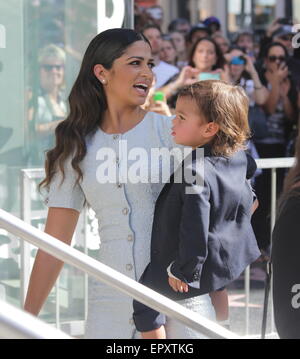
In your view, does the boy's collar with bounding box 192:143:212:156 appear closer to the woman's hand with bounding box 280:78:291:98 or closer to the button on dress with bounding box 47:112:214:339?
the button on dress with bounding box 47:112:214:339

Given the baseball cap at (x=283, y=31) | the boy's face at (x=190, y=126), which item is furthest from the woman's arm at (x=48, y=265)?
the baseball cap at (x=283, y=31)

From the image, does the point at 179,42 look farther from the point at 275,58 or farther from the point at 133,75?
the point at 133,75

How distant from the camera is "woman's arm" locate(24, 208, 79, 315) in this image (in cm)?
331

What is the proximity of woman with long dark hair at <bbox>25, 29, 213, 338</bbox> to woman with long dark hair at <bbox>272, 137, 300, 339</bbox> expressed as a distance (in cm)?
70

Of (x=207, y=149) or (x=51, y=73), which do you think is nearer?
(x=207, y=149)

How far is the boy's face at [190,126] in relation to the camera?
314 cm

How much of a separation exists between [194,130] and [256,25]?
576 inches

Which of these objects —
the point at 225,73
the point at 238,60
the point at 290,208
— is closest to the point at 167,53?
the point at 238,60

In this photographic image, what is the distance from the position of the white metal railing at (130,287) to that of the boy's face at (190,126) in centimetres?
83

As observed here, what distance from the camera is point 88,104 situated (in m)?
3.36

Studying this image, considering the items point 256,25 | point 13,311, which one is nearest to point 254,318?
point 13,311

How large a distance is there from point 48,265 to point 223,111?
0.78 metres

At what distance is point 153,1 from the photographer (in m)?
20.8

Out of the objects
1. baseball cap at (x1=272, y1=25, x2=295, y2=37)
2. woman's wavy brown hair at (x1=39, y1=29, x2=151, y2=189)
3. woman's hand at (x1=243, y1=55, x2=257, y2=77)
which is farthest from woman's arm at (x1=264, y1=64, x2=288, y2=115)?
woman's wavy brown hair at (x1=39, y1=29, x2=151, y2=189)
